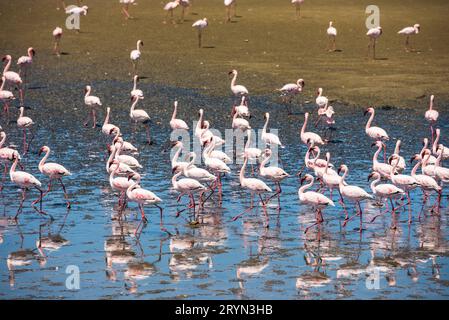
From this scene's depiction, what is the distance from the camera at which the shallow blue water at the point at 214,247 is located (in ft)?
45.4

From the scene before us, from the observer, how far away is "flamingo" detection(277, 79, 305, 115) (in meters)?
26.9

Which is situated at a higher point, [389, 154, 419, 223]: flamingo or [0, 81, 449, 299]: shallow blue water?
[389, 154, 419, 223]: flamingo

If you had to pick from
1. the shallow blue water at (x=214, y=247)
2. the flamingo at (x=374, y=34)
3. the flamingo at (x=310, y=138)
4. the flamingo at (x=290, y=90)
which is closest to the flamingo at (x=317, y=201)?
the shallow blue water at (x=214, y=247)

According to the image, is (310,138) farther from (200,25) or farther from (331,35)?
(200,25)

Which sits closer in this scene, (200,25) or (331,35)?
(331,35)

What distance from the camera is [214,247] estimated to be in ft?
52.0

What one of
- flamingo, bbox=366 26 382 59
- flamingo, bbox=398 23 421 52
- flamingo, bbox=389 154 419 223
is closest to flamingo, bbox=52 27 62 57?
flamingo, bbox=366 26 382 59

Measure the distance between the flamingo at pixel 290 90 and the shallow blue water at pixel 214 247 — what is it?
384 cm

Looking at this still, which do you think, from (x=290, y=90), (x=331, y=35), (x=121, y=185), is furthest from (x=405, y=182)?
(x=331, y=35)

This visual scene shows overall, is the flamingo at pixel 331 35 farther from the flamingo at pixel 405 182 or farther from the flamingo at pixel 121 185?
the flamingo at pixel 121 185

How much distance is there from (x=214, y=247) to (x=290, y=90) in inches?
467

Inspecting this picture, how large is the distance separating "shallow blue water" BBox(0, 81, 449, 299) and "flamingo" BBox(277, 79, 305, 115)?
3837 millimetres

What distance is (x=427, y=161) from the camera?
19922mm

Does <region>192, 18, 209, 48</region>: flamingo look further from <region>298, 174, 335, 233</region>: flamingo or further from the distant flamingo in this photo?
<region>298, 174, 335, 233</region>: flamingo
